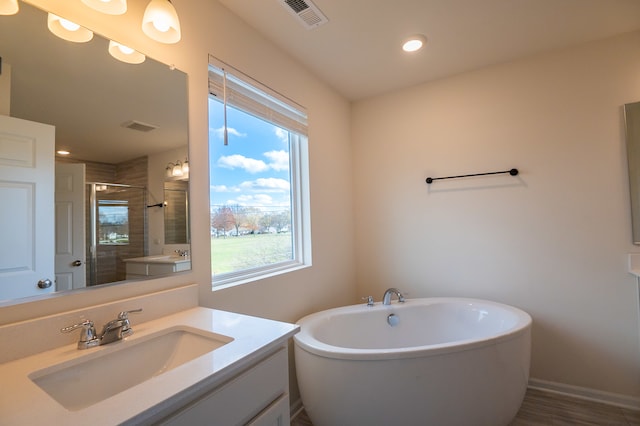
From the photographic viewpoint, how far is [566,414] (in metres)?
1.93

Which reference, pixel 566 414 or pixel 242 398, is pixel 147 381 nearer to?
pixel 242 398

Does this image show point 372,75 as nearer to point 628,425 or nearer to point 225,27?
point 225,27

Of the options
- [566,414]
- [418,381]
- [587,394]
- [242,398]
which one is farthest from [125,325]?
[587,394]

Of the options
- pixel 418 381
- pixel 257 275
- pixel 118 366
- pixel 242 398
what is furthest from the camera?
pixel 257 275

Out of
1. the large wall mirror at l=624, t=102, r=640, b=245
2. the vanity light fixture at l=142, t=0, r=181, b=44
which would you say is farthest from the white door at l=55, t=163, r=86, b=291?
the large wall mirror at l=624, t=102, r=640, b=245

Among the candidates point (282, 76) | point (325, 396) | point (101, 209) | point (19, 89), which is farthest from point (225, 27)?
point (325, 396)

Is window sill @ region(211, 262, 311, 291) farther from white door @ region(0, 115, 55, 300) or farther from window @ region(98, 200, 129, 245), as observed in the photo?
white door @ region(0, 115, 55, 300)

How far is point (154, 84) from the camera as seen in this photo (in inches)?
52.3

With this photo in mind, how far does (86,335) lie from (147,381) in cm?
41

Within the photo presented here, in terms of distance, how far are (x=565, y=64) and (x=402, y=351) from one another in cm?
228

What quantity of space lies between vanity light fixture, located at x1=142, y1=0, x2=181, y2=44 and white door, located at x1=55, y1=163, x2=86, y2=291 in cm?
58

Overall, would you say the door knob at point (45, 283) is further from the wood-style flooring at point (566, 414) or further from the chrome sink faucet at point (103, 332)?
the wood-style flooring at point (566, 414)

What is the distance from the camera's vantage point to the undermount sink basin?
86 cm

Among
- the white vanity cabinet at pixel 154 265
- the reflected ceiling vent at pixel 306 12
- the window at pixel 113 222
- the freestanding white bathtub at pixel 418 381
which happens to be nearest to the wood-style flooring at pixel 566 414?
the freestanding white bathtub at pixel 418 381
